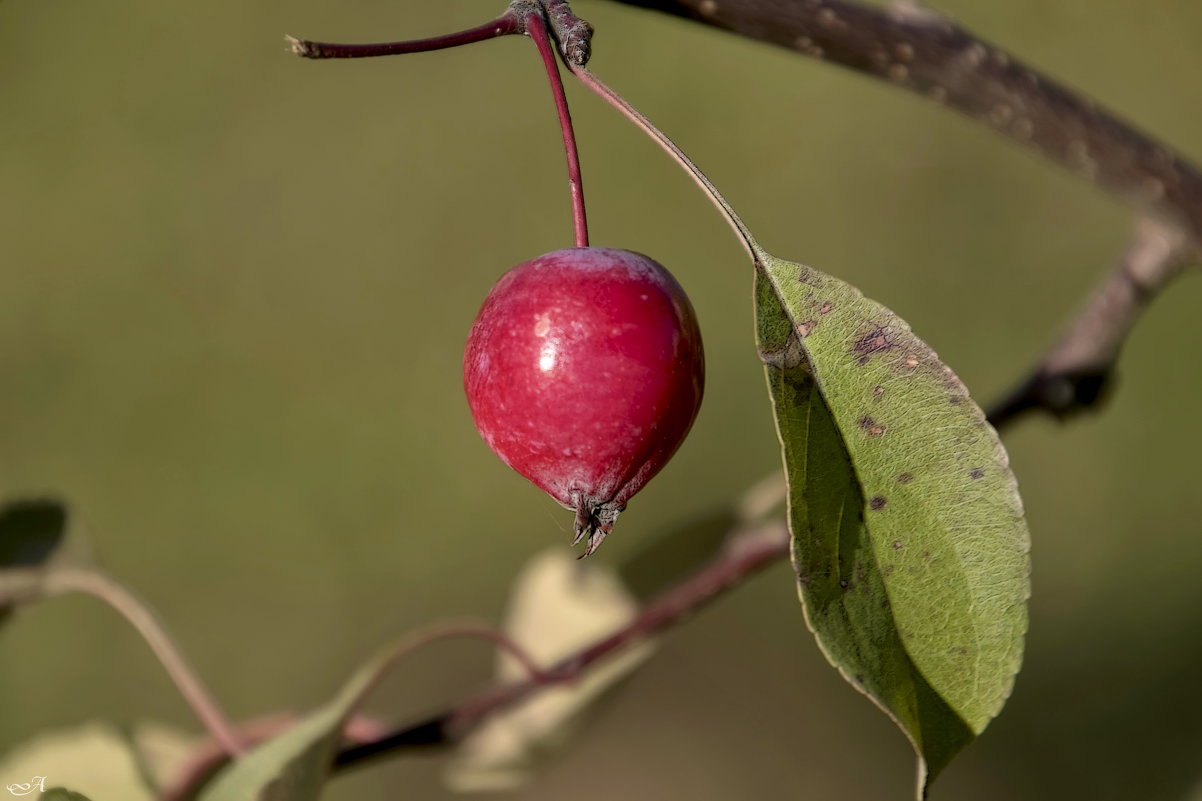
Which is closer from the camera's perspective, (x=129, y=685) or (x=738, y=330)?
(x=129, y=685)

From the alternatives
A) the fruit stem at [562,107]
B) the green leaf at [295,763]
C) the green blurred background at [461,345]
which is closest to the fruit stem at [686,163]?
the fruit stem at [562,107]

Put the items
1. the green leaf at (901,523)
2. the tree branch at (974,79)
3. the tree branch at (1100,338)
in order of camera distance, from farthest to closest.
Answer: the tree branch at (1100,338) < the tree branch at (974,79) < the green leaf at (901,523)

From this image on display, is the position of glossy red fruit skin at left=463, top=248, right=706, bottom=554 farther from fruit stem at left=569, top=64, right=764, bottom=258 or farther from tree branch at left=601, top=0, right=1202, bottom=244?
tree branch at left=601, top=0, right=1202, bottom=244

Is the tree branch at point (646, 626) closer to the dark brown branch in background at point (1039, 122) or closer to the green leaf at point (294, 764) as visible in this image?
the green leaf at point (294, 764)

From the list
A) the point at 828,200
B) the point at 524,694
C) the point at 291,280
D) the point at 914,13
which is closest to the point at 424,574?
the point at 291,280

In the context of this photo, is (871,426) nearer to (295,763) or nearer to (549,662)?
(295,763)

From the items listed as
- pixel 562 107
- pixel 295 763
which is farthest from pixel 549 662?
pixel 562 107

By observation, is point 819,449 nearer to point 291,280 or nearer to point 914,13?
point 914,13
